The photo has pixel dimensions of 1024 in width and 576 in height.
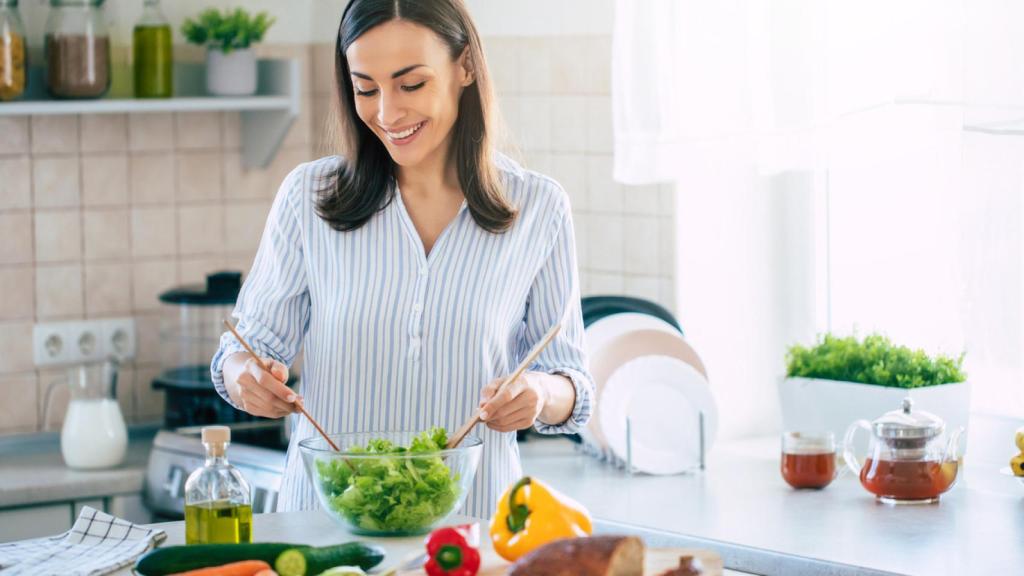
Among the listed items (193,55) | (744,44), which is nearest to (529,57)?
(744,44)

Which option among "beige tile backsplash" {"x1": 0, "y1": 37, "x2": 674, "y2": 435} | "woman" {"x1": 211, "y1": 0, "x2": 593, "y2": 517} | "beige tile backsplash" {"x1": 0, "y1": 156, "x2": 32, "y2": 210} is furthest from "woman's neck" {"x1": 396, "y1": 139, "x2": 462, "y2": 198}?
"beige tile backsplash" {"x1": 0, "y1": 156, "x2": 32, "y2": 210}

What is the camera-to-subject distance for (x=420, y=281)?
2152 mm

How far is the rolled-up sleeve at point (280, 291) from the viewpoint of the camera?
2.11 m

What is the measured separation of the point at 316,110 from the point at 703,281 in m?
1.20

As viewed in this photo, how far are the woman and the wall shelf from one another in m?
1.23

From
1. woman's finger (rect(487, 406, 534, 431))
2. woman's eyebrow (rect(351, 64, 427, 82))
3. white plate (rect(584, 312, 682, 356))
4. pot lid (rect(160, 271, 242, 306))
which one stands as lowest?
woman's finger (rect(487, 406, 534, 431))

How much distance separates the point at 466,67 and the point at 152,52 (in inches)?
58.4

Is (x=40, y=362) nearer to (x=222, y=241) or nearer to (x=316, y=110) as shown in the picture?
(x=222, y=241)

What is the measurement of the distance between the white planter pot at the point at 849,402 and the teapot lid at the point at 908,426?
0.16 m


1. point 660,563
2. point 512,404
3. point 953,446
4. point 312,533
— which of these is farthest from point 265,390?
point 953,446

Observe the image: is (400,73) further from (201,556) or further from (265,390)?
(201,556)

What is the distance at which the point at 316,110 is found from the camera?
3.84 metres

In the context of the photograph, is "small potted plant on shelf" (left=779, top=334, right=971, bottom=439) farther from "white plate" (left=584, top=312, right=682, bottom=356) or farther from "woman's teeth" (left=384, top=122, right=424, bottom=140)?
"woman's teeth" (left=384, top=122, right=424, bottom=140)

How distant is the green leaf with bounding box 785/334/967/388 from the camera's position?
2.68m
